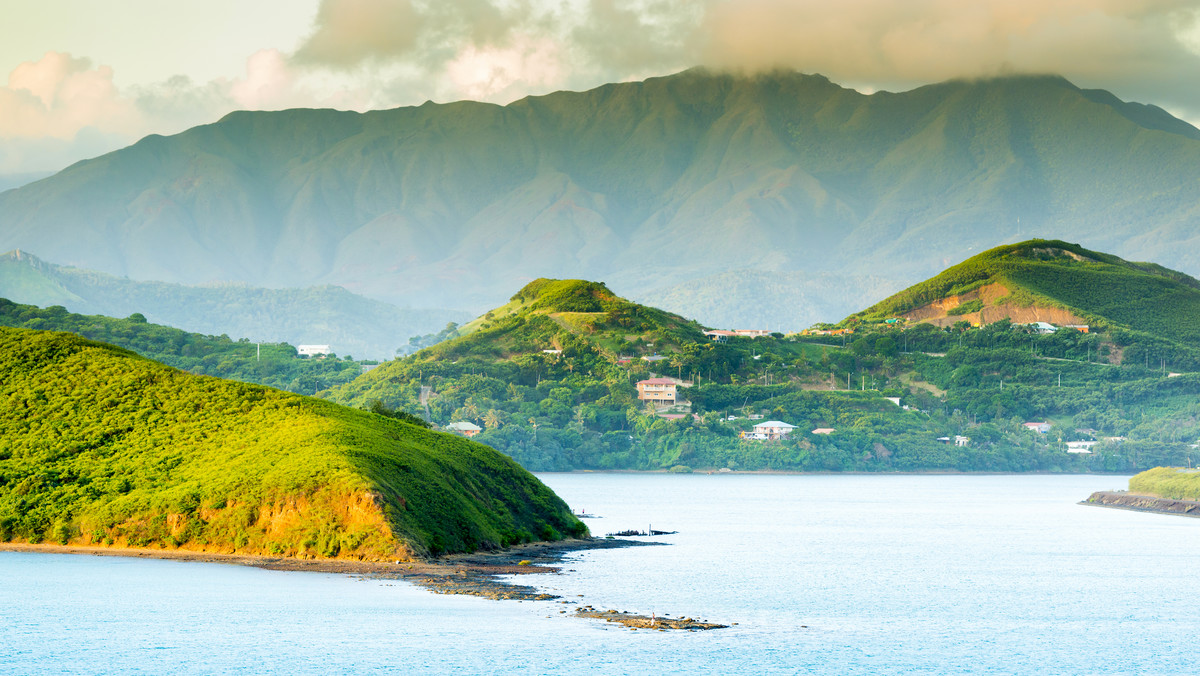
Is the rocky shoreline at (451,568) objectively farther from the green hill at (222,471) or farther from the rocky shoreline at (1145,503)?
the rocky shoreline at (1145,503)

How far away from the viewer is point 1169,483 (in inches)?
6166

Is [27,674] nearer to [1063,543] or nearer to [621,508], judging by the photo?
[1063,543]

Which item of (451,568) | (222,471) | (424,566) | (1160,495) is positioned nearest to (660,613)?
(451,568)

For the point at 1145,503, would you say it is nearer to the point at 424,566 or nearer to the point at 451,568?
the point at 451,568

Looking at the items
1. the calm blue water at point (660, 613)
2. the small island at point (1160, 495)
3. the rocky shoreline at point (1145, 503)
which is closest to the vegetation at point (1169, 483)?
the small island at point (1160, 495)

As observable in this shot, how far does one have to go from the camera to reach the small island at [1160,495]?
148m

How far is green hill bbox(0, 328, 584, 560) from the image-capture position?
68062 millimetres

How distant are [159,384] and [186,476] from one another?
13.0 m

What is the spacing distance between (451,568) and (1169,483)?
11343 centimetres

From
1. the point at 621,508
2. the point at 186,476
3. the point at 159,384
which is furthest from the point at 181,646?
the point at 621,508

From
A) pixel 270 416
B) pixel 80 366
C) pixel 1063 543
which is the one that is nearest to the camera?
pixel 270 416

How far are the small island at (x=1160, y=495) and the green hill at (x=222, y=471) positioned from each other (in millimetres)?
84586

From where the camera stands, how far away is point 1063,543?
358 ft

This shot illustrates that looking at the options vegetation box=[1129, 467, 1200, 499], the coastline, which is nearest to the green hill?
the coastline
